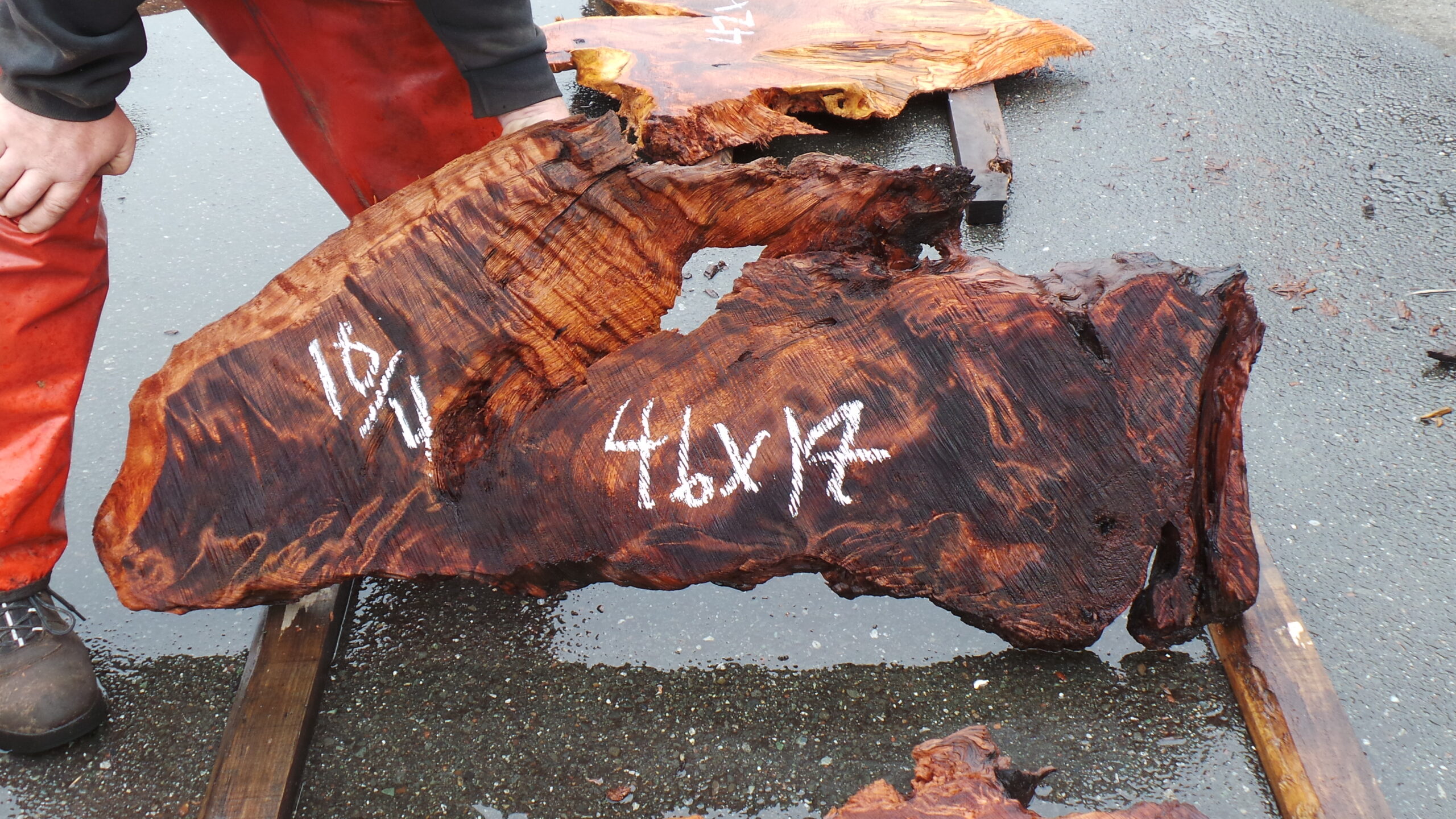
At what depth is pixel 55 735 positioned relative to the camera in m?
1.92

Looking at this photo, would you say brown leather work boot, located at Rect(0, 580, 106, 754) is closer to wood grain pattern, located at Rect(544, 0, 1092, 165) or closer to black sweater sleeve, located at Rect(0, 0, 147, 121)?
black sweater sleeve, located at Rect(0, 0, 147, 121)

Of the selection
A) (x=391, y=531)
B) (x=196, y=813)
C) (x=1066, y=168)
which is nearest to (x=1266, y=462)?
(x=1066, y=168)

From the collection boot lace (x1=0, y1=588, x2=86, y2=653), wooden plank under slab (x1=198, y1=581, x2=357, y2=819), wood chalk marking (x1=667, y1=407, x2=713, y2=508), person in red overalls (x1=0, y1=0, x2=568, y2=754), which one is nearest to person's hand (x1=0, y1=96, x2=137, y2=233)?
person in red overalls (x1=0, y1=0, x2=568, y2=754)

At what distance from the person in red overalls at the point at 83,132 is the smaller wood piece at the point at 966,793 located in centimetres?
138

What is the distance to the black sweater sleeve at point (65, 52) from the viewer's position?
155cm

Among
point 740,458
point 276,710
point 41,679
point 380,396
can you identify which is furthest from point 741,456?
point 41,679

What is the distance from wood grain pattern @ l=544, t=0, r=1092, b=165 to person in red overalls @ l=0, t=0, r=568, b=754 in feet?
3.26

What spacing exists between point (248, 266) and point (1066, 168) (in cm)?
269

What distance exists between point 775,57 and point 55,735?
276 cm

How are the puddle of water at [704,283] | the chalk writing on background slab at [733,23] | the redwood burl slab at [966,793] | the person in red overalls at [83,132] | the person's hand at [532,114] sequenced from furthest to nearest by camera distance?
the chalk writing on background slab at [733,23], the puddle of water at [704,283], the person's hand at [532,114], the person in red overalls at [83,132], the redwood burl slab at [966,793]

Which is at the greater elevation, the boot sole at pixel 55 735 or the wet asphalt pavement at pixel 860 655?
the boot sole at pixel 55 735

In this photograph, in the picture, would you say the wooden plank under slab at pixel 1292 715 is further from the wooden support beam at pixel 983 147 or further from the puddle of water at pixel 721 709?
the wooden support beam at pixel 983 147

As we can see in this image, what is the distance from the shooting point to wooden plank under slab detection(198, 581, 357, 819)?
1811mm

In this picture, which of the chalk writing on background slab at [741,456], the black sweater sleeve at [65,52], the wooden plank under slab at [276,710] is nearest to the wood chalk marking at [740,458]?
the chalk writing on background slab at [741,456]
